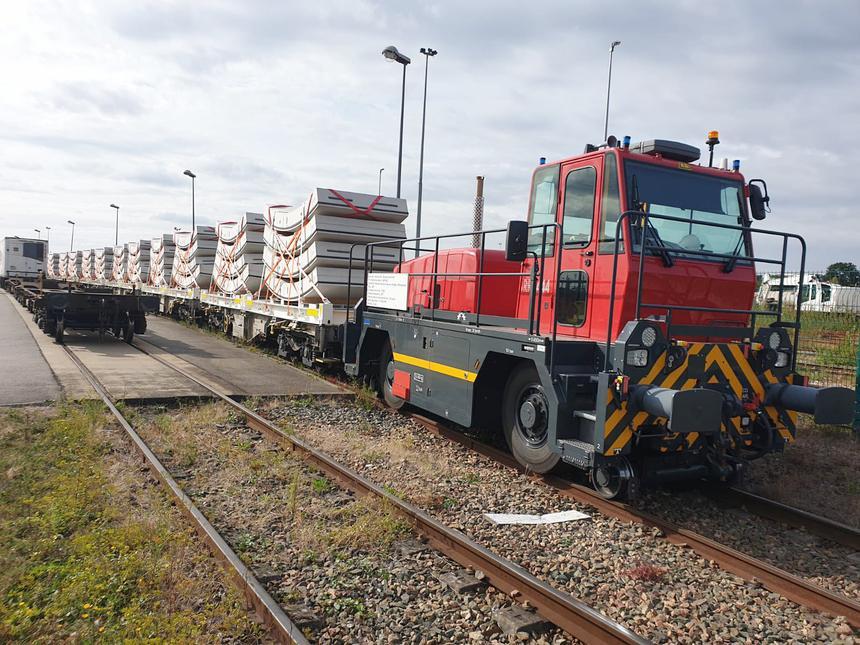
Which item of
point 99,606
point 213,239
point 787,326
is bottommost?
point 99,606

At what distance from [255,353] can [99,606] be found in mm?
11529

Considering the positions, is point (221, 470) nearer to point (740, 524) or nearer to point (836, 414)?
point (740, 524)

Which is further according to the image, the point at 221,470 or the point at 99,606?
the point at 221,470

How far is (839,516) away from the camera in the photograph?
578 centimetres

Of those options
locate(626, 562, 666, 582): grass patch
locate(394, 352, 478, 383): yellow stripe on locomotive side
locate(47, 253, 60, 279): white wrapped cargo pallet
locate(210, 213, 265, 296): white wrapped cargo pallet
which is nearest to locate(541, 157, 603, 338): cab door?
locate(394, 352, 478, 383): yellow stripe on locomotive side

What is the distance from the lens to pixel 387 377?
9.25m

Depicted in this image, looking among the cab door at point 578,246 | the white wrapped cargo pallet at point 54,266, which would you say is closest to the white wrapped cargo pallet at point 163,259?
the cab door at point 578,246

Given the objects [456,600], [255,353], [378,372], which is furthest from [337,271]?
[456,600]

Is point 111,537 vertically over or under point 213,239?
under

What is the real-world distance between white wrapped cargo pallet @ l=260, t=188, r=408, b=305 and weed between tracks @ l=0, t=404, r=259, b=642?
20.2 feet

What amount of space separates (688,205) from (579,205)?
1060 mm

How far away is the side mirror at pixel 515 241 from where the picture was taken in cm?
588

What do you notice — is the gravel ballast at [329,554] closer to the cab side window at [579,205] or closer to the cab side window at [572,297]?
the cab side window at [572,297]

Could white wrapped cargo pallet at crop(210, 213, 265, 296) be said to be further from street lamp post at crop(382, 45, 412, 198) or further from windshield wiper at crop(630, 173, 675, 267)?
windshield wiper at crop(630, 173, 675, 267)
